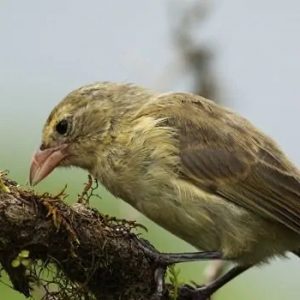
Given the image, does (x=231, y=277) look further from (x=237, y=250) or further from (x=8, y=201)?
(x=8, y=201)

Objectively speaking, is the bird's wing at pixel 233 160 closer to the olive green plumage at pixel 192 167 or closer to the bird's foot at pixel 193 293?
the olive green plumage at pixel 192 167

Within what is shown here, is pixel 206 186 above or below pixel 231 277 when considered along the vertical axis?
above

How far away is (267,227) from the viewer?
5.24m

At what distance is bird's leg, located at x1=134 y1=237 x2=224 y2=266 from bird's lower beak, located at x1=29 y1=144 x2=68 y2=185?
0.76 m

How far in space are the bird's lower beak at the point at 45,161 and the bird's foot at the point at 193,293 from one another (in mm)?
901

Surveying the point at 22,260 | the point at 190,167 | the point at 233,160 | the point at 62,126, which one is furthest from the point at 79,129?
the point at 22,260

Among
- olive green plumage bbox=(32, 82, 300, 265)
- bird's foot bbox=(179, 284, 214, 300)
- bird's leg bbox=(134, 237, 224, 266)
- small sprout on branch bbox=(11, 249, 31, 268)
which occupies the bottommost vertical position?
bird's foot bbox=(179, 284, 214, 300)

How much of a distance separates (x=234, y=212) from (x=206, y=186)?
0.67 feet

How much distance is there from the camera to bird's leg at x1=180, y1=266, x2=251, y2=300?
5.16m

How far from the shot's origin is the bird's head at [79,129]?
549cm

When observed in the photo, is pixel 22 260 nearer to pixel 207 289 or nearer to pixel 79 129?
pixel 207 289

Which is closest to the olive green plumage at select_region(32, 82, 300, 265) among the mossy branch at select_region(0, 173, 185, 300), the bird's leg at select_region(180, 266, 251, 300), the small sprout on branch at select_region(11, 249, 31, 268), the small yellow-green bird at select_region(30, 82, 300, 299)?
the small yellow-green bird at select_region(30, 82, 300, 299)

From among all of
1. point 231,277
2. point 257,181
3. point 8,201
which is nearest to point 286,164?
point 257,181

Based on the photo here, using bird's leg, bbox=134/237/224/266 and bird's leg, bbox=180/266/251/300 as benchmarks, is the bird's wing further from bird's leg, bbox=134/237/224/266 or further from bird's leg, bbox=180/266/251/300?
bird's leg, bbox=180/266/251/300
